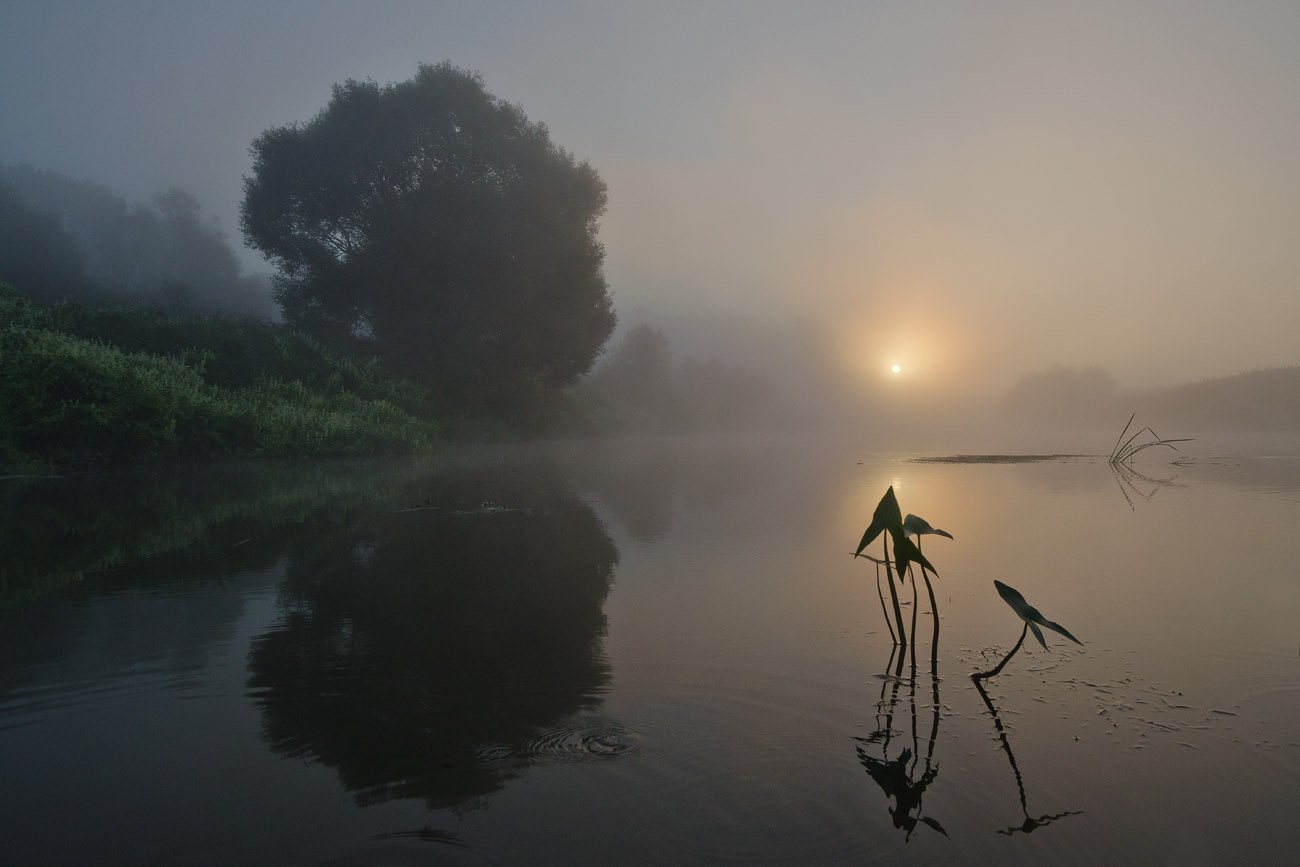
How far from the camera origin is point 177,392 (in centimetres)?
1728

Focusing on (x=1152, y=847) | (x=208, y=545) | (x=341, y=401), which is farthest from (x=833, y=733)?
(x=341, y=401)

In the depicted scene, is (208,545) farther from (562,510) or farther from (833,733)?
(833,733)

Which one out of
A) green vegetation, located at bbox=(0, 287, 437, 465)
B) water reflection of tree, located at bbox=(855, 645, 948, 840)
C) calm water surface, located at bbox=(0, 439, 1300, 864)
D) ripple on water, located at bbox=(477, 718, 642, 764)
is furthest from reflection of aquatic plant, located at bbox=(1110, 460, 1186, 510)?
green vegetation, located at bbox=(0, 287, 437, 465)

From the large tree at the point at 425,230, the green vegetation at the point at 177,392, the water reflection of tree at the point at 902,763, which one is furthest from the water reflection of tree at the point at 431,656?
the large tree at the point at 425,230

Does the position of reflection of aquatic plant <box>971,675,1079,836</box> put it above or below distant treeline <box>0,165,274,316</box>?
below

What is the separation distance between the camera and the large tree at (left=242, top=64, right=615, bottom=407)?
31.0m

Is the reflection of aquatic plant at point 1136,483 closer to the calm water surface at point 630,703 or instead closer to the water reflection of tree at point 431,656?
the calm water surface at point 630,703

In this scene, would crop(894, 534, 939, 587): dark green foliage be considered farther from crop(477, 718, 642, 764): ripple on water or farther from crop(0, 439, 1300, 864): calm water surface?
crop(477, 718, 642, 764): ripple on water

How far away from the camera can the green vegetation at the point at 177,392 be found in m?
14.9

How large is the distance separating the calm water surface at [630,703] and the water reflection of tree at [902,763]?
0.05 ft

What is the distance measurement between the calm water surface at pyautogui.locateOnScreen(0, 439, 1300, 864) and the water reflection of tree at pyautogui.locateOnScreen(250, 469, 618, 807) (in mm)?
27

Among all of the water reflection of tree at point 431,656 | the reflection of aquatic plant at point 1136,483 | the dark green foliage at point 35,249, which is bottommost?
the water reflection of tree at point 431,656

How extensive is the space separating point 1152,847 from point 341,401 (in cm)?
2439

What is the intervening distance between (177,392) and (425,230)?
15.3 m
